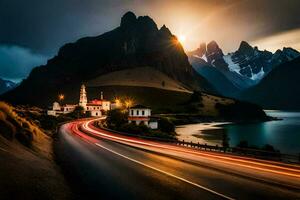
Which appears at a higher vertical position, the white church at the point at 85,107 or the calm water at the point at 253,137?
the white church at the point at 85,107

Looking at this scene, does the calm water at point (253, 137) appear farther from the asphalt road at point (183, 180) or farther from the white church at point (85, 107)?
the white church at point (85, 107)

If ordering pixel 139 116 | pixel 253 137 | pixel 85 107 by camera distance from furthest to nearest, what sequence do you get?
pixel 85 107 < pixel 253 137 < pixel 139 116

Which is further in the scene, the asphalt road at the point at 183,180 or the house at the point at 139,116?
the house at the point at 139,116

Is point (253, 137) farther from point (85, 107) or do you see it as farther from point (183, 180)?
point (183, 180)

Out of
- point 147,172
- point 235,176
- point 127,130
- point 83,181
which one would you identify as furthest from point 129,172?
point 127,130

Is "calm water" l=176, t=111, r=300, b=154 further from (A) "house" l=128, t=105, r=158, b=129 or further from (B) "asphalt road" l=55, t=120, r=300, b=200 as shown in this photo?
(B) "asphalt road" l=55, t=120, r=300, b=200

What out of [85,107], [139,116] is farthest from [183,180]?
[85,107]

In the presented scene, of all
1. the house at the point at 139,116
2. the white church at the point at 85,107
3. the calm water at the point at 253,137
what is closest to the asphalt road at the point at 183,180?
the calm water at the point at 253,137

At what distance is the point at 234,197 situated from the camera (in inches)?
538

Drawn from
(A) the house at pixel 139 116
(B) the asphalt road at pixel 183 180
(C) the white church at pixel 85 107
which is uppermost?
(C) the white church at pixel 85 107

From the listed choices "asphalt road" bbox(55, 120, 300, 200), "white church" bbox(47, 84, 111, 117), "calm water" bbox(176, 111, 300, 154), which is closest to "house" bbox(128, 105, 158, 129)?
"calm water" bbox(176, 111, 300, 154)

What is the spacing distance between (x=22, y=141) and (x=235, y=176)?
1853 cm

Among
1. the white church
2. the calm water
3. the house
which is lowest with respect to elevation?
the calm water

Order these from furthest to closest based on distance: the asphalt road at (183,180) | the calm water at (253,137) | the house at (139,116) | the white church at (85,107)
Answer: the white church at (85,107) < the house at (139,116) < the calm water at (253,137) < the asphalt road at (183,180)
